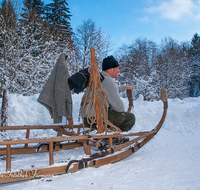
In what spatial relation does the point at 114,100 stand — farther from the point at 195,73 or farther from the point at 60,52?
the point at 195,73

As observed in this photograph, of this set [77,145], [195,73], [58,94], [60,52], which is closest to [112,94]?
[58,94]

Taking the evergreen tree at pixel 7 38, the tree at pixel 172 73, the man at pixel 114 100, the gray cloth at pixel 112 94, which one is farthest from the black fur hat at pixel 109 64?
the tree at pixel 172 73

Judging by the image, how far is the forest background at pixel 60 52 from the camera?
24.2 ft

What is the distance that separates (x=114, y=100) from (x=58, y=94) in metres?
0.89

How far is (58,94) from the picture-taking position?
2.70m

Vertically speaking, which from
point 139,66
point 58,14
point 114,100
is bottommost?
point 114,100

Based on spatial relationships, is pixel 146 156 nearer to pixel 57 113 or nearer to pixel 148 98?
pixel 57 113

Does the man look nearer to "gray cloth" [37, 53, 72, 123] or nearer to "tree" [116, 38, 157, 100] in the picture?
"gray cloth" [37, 53, 72, 123]

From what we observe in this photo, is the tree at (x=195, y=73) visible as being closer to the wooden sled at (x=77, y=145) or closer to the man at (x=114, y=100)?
the man at (x=114, y=100)

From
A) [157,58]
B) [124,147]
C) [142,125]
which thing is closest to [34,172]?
[124,147]

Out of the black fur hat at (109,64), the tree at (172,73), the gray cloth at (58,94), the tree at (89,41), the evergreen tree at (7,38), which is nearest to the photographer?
the gray cloth at (58,94)

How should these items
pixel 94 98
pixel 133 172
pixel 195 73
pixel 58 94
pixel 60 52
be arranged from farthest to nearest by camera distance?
1. pixel 195 73
2. pixel 60 52
3. pixel 58 94
4. pixel 94 98
5. pixel 133 172

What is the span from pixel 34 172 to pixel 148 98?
15.7m

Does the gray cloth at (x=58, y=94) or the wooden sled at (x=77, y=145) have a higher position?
the gray cloth at (x=58, y=94)
